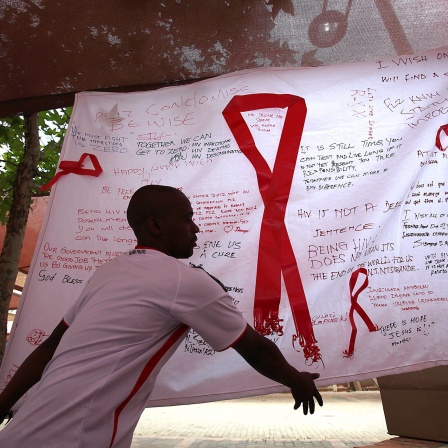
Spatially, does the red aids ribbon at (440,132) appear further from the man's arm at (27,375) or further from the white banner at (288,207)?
the man's arm at (27,375)

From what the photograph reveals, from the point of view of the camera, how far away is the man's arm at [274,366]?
5.60ft

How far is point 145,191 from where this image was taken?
1909 millimetres

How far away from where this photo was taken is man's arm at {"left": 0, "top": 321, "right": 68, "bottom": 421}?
75.1 inches

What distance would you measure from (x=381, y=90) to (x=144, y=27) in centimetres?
128

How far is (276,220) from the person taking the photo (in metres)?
2.80

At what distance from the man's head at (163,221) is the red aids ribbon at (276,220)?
3.00 feet

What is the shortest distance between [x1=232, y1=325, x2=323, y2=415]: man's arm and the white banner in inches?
33.8

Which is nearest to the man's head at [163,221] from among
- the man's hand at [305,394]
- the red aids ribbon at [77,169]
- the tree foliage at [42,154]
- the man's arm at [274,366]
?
the man's arm at [274,366]

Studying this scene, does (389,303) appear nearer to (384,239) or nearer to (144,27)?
(384,239)

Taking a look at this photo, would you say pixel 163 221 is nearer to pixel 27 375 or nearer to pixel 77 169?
pixel 27 375

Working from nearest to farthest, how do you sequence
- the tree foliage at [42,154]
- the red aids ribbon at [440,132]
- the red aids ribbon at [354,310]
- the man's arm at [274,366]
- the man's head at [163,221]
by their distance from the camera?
the man's arm at [274,366] → the man's head at [163,221] → the red aids ribbon at [354,310] → the red aids ribbon at [440,132] → the tree foliage at [42,154]

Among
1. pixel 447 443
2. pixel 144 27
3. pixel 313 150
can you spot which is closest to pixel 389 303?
pixel 313 150

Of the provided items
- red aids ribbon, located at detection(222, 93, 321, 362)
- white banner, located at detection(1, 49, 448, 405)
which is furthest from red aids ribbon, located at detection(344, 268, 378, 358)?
red aids ribbon, located at detection(222, 93, 321, 362)

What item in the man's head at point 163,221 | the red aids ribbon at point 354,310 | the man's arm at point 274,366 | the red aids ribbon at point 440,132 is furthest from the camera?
the red aids ribbon at point 440,132
